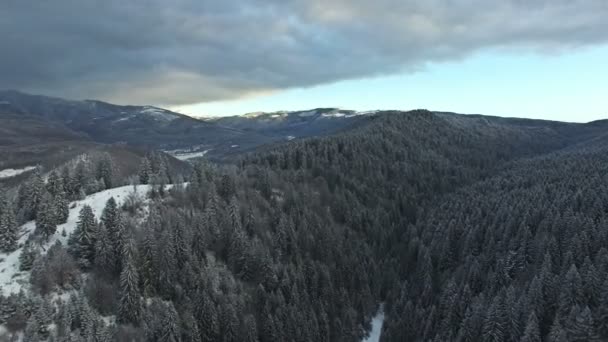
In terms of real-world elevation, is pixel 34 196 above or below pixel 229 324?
above

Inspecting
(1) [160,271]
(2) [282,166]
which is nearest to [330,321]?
(1) [160,271]

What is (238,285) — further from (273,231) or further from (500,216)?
(500,216)

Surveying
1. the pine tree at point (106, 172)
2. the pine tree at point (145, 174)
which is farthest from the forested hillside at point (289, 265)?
the pine tree at point (106, 172)

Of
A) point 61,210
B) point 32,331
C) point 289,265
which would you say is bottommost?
point 289,265

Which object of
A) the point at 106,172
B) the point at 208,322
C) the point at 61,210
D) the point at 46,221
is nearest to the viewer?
the point at 208,322

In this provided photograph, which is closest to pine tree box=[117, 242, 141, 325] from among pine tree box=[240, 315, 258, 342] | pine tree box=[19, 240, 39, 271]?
pine tree box=[19, 240, 39, 271]

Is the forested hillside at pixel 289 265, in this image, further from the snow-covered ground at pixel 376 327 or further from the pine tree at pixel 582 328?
the snow-covered ground at pixel 376 327

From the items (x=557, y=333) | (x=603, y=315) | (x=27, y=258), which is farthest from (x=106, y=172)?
(x=603, y=315)

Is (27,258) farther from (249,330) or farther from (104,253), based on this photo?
(249,330)
